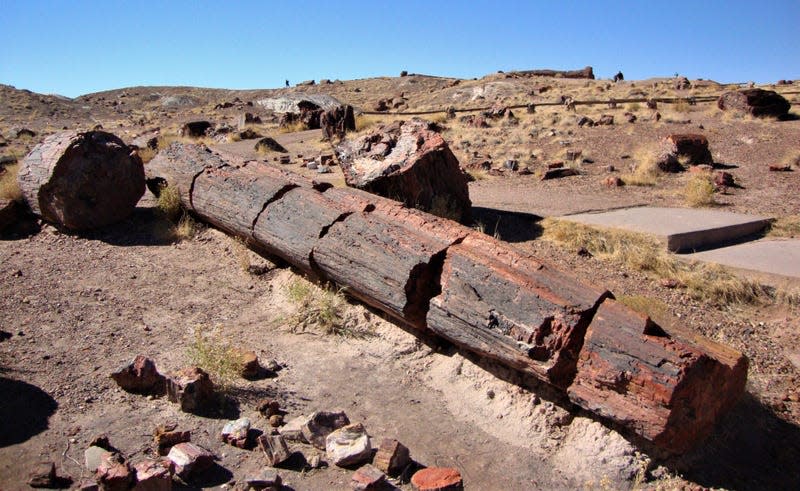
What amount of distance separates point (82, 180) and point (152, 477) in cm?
615

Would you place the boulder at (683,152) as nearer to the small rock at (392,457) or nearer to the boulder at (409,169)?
the boulder at (409,169)

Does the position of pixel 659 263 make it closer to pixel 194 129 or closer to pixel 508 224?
pixel 508 224

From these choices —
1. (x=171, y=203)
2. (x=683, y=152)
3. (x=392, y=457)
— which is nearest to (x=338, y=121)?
(x=171, y=203)

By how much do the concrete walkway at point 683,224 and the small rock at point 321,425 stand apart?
5.12 metres

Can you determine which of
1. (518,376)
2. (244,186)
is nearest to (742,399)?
(518,376)

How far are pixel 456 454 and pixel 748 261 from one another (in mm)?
4902

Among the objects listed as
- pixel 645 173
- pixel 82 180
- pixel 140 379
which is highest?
pixel 82 180

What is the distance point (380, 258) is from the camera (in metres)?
5.85

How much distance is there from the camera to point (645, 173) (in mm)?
11922

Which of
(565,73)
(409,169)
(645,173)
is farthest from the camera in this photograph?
(565,73)

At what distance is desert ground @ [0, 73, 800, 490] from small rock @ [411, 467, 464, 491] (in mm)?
86

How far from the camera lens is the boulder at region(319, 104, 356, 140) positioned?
16.4 metres

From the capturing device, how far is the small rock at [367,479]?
3.92 m

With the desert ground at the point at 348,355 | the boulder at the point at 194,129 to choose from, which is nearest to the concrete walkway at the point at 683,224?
the desert ground at the point at 348,355
